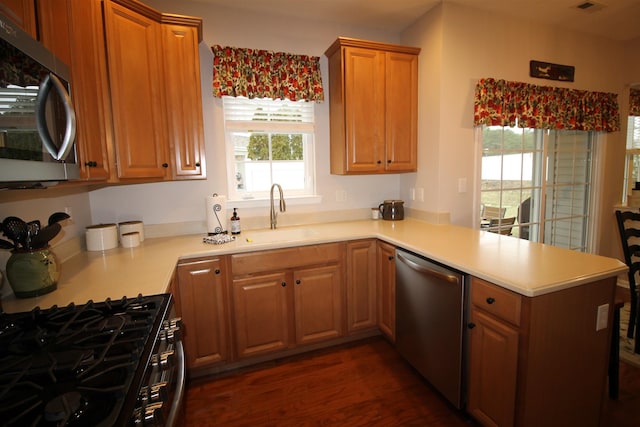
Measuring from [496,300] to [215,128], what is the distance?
2235 millimetres

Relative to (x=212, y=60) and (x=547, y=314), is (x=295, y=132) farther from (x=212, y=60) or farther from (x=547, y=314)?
(x=547, y=314)

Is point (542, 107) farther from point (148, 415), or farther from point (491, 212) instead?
point (148, 415)

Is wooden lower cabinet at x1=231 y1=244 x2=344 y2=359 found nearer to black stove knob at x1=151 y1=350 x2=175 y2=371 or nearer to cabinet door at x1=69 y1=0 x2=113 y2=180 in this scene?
cabinet door at x1=69 y1=0 x2=113 y2=180

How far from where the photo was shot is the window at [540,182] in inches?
113

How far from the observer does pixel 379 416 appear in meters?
1.78

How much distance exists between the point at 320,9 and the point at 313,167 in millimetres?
1246

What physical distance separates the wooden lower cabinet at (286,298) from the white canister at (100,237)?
83cm

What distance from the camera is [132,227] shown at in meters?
2.21

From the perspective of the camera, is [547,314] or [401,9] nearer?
[547,314]

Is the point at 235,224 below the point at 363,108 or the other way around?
below

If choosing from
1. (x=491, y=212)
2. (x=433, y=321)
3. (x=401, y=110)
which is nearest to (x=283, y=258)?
(x=433, y=321)

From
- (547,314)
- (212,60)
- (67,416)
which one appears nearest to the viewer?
(67,416)

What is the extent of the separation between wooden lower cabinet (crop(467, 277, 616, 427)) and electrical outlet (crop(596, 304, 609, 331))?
0.02 metres

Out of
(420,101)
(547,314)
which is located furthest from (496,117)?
(547,314)
